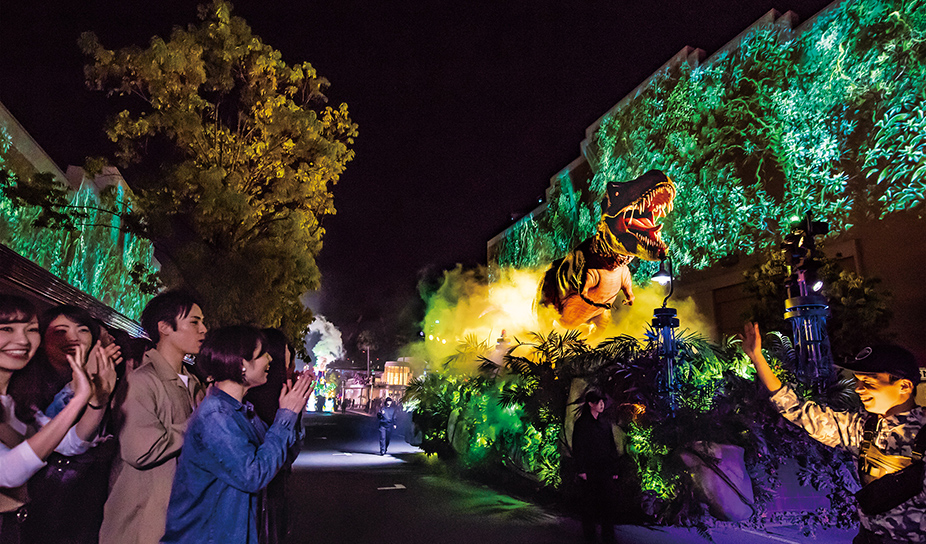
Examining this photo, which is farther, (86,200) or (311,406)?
(311,406)

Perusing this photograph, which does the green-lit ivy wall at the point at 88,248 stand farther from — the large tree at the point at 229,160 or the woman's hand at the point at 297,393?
the woman's hand at the point at 297,393

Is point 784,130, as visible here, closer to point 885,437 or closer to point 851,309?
point 851,309

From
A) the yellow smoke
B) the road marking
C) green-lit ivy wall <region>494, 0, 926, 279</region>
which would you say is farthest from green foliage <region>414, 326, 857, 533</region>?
green-lit ivy wall <region>494, 0, 926, 279</region>

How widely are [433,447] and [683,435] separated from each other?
8.28 metres

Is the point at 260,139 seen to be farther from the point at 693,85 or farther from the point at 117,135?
the point at 693,85

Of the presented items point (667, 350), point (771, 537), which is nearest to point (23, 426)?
point (667, 350)

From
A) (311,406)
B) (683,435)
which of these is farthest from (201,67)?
(311,406)

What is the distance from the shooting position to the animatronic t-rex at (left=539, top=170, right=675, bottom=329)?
10.5m

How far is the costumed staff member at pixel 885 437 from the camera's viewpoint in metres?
2.88

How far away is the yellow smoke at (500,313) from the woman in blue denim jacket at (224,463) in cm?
591

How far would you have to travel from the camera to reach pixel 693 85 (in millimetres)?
19922

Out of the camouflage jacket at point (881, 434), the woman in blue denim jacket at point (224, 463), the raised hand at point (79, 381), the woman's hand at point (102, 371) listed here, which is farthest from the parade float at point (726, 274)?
the raised hand at point (79, 381)

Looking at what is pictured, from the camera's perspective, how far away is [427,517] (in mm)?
7266

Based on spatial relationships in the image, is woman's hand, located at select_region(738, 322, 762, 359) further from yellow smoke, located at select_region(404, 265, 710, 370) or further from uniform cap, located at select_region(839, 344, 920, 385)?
yellow smoke, located at select_region(404, 265, 710, 370)
